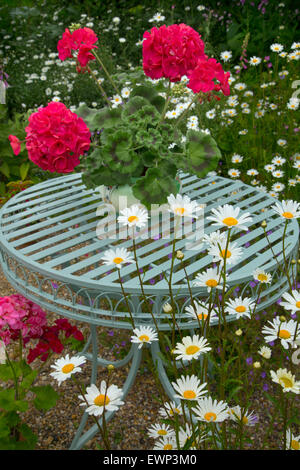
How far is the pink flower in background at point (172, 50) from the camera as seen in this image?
146 centimetres

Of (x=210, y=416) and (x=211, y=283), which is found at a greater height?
(x=211, y=283)

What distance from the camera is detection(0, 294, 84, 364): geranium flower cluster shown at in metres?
1.28

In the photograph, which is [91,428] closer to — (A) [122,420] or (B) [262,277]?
(A) [122,420]

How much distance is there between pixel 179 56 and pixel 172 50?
3cm

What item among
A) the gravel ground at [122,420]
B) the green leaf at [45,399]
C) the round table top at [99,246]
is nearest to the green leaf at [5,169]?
the round table top at [99,246]

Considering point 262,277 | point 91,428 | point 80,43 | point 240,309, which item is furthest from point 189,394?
point 80,43

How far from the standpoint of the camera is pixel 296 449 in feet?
3.03

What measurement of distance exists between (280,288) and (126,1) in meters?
5.25

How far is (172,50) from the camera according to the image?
1.46 metres

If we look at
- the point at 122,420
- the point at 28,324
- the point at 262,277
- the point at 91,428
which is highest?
the point at 262,277

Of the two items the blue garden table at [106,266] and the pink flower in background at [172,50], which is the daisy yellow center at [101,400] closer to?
the blue garden table at [106,266]

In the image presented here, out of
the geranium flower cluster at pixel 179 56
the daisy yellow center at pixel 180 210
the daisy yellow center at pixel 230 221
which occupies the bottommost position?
the daisy yellow center at pixel 230 221
